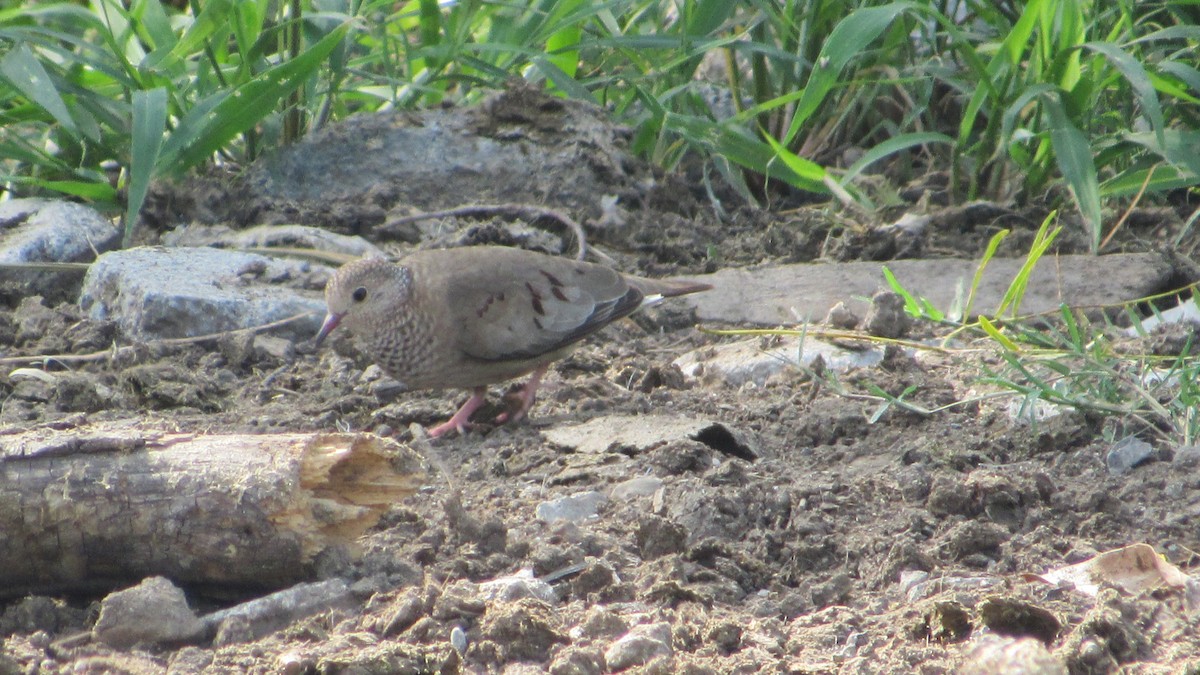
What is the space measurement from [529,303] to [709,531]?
1623 mm

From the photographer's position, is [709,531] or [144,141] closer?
[709,531]

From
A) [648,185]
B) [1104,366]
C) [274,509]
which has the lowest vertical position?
[648,185]

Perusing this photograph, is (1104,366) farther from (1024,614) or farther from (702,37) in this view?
(702,37)

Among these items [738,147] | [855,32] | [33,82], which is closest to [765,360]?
[855,32]

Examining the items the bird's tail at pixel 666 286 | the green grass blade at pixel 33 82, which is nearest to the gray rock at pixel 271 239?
the green grass blade at pixel 33 82

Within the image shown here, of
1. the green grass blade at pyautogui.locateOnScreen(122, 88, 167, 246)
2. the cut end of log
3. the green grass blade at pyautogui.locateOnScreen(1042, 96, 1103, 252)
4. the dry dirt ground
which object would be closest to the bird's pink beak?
the dry dirt ground

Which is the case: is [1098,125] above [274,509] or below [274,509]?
below

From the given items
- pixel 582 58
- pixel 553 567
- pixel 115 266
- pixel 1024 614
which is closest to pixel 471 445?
pixel 553 567

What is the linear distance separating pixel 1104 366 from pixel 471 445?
69.7 inches

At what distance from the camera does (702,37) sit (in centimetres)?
576

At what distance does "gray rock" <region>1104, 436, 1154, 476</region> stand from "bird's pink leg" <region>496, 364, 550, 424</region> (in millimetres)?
1758

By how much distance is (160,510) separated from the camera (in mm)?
2650

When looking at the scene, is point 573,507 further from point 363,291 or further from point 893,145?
point 893,145

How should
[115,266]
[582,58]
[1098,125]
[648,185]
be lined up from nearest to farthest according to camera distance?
[115,266]
[1098,125]
[648,185]
[582,58]
